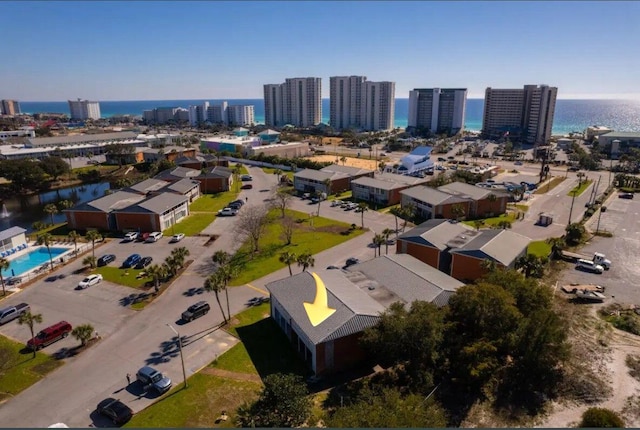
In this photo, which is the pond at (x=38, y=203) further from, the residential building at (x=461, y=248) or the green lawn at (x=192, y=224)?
the residential building at (x=461, y=248)

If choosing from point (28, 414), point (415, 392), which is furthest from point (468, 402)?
point (28, 414)

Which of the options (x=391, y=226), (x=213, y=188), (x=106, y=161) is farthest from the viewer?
(x=106, y=161)

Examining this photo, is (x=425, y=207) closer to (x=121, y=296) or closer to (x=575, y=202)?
(x=575, y=202)

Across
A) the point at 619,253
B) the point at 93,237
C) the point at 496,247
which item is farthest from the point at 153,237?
the point at 619,253

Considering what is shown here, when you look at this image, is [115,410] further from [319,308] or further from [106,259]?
[106,259]

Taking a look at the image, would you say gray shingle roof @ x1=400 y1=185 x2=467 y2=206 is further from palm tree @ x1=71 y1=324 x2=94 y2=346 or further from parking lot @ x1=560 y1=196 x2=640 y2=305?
palm tree @ x1=71 y1=324 x2=94 y2=346

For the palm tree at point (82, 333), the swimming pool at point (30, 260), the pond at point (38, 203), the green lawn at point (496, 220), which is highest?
the palm tree at point (82, 333)

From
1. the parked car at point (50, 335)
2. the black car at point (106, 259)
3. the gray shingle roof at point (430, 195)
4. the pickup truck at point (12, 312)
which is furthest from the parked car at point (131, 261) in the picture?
the gray shingle roof at point (430, 195)
